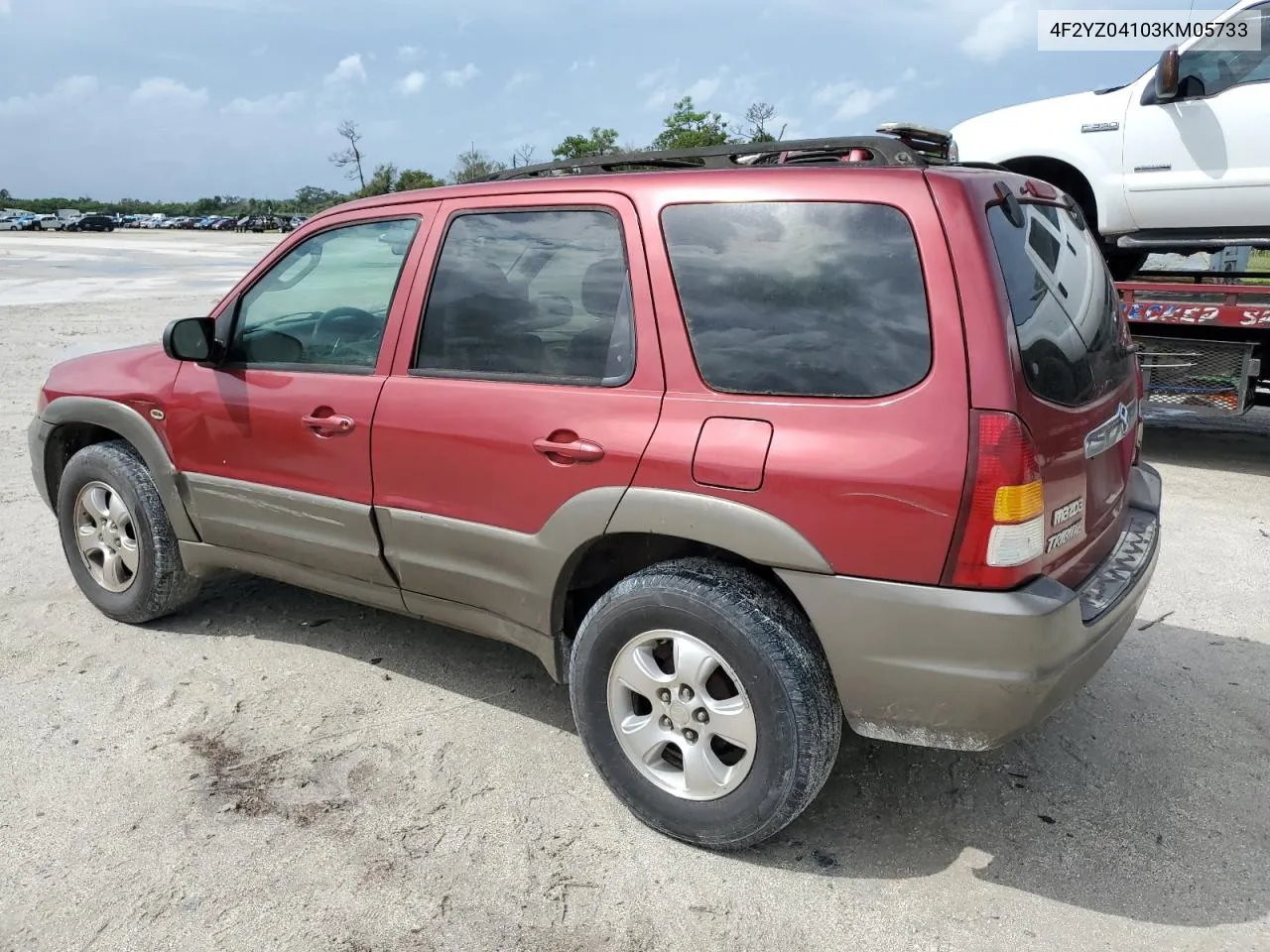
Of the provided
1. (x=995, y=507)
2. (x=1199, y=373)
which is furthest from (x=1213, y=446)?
(x=995, y=507)

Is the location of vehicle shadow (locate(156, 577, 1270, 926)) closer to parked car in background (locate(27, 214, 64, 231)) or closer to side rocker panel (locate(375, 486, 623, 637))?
side rocker panel (locate(375, 486, 623, 637))

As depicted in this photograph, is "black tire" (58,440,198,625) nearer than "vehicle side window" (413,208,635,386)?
No

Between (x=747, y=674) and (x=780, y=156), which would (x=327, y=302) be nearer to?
(x=780, y=156)

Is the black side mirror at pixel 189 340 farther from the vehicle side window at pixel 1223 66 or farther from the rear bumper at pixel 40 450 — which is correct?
the vehicle side window at pixel 1223 66

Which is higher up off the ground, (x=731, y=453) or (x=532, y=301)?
(x=532, y=301)

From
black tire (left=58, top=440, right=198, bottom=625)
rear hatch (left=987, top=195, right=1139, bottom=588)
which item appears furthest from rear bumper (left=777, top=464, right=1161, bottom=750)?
black tire (left=58, top=440, right=198, bottom=625)

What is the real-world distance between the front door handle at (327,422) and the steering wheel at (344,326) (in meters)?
0.24

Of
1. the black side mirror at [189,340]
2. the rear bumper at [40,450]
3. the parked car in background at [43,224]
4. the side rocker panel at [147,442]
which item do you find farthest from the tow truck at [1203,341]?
the parked car in background at [43,224]

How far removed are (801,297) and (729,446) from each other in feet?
1.41

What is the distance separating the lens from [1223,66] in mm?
6582

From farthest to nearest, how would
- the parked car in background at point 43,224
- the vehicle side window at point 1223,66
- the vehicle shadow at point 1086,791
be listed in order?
the parked car in background at point 43,224
the vehicle side window at point 1223,66
the vehicle shadow at point 1086,791

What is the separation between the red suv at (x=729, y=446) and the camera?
2420 mm

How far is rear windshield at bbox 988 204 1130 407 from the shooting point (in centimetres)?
250

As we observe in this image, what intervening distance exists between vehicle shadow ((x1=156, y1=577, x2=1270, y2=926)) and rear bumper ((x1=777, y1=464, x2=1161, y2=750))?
483 millimetres
